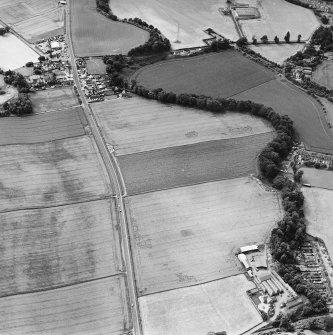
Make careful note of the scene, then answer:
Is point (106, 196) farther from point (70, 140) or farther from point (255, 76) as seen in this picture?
point (255, 76)

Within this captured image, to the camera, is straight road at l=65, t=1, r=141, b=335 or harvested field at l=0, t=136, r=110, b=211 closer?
straight road at l=65, t=1, r=141, b=335

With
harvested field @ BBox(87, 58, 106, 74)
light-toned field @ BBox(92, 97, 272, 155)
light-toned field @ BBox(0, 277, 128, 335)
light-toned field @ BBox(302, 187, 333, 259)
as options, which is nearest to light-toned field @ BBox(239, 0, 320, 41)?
light-toned field @ BBox(92, 97, 272, 155)

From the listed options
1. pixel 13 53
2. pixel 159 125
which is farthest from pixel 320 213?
pixel 13 53

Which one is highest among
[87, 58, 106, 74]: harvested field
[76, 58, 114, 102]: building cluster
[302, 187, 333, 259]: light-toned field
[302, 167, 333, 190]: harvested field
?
[302, 167, 333, 190]: harvested field

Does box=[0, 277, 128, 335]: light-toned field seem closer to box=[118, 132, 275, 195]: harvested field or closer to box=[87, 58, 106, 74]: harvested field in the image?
box=[118, 132, 275, 195]: harvested field

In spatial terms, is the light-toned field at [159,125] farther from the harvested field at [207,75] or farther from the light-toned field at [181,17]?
the light-toned field at [181,17]

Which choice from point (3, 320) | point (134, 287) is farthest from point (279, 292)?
point (3, 320)

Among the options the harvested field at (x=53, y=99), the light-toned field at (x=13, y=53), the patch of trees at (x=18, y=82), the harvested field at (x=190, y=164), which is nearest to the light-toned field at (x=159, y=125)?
the harvested field at (x=190, y=164)
